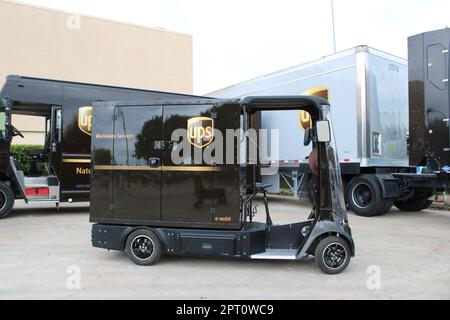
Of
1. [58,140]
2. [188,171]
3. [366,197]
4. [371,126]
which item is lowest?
[366,197]

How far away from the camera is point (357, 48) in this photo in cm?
1109

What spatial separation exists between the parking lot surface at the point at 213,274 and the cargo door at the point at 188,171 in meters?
0.79

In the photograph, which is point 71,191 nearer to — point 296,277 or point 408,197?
point 296,277

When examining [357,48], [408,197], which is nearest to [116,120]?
[357,48]

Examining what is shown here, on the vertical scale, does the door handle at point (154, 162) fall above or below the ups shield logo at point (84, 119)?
below

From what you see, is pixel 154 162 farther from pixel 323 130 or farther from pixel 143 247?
pixel 323 130

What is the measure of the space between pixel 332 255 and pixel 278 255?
70cm

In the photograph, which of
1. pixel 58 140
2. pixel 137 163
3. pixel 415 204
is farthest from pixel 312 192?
pixel 58 140

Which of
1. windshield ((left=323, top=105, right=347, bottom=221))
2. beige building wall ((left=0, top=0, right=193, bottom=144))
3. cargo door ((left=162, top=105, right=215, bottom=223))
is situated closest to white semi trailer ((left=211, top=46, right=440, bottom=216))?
windshield ((left=323, top=105, right=347, bottom=221))

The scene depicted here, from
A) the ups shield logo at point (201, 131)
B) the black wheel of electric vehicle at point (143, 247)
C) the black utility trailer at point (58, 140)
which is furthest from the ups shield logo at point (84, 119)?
the ups shield logo at point (201, 131)

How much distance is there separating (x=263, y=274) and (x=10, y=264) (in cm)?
354

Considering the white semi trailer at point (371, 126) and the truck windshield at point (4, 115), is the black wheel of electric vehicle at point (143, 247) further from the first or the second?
the truck windshield at point (4, 115)

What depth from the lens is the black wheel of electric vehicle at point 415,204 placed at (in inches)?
475

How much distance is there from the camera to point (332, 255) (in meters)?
5.74
